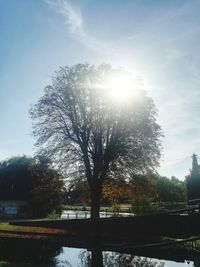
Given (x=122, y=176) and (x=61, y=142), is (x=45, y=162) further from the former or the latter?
(x=122, y=176)

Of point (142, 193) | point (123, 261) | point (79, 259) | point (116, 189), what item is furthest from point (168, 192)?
point (123, 261)

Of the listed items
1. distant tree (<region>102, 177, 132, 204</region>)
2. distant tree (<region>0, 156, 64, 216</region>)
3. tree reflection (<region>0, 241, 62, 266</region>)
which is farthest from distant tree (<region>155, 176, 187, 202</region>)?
tree reflection (<region>0, 241, 62, 266</region>)

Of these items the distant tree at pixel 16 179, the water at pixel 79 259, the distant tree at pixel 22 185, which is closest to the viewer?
the water at pixel 79 259

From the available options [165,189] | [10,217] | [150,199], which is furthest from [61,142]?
[165,189]

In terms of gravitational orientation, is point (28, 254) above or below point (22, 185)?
below

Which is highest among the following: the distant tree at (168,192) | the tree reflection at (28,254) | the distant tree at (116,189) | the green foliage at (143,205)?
the distant tree at (168,192)

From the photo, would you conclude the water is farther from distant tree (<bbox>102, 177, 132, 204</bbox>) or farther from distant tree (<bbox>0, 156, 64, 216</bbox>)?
distant tree (<bbox>0, 156, 64, 216</bbox>)

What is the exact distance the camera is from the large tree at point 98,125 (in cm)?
3250

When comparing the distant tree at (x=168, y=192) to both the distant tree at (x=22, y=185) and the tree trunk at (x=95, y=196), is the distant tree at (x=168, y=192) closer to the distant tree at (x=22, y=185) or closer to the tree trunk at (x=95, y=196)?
the distant tree at (x=22, y=185)

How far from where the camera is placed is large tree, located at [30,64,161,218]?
3250cm

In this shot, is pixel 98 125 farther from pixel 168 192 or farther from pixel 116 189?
pixel 168 192

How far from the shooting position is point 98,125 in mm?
32938

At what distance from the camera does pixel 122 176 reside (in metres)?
34.3

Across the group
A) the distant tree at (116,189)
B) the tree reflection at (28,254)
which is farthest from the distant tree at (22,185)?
the tree reflection at (28,254)
